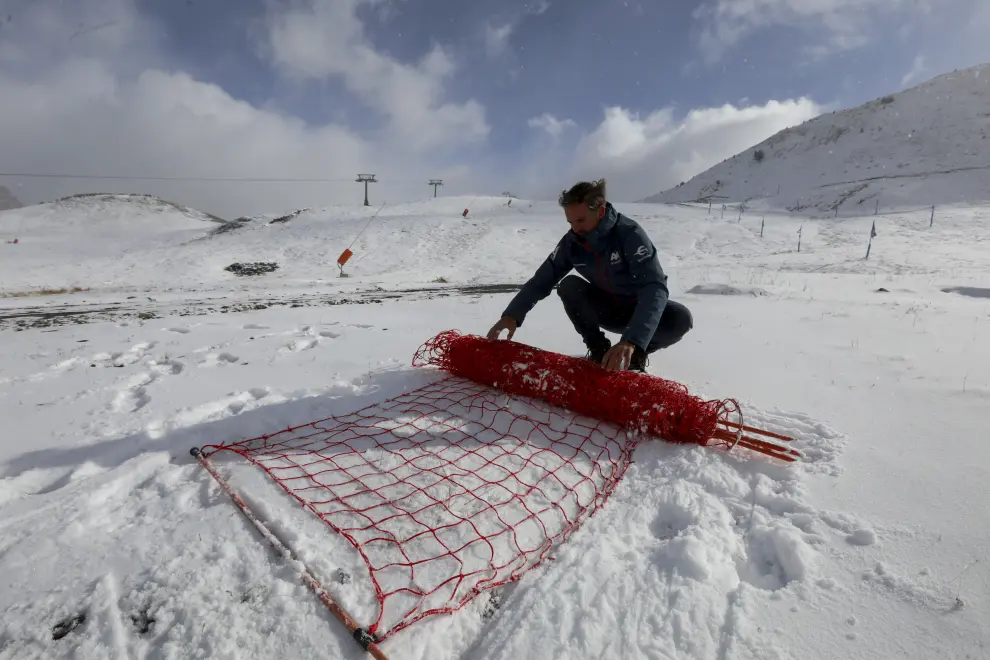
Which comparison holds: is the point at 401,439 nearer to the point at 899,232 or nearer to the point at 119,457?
the point at 119,457

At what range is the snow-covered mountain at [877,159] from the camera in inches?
1086

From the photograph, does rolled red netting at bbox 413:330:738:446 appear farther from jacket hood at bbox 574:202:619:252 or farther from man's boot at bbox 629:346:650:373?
jacket hood at bbox 574:202:619:252

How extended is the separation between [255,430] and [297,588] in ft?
4.39

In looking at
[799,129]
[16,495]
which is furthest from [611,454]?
[799,129]

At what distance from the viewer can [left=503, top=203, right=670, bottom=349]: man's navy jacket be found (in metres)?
2.64

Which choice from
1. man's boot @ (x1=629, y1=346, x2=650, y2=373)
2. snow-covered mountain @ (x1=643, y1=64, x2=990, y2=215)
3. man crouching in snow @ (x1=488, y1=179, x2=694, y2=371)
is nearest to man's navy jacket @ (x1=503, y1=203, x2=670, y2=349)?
man crouching in snow @ (x1=488, y1=179, x2=694, y2=371)

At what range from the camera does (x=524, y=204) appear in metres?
27.3

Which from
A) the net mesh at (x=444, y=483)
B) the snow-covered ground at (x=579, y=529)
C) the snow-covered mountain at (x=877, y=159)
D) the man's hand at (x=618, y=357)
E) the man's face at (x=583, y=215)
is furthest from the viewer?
the snow-covered mountain at (x=877, y=159)

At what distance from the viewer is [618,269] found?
2936 mm

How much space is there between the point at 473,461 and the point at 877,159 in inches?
1799

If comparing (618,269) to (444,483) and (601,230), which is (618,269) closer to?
(601,230)

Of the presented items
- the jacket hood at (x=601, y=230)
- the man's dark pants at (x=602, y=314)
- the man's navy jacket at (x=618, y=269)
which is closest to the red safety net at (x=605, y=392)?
the man's navy jacket at (x=618, y=269)

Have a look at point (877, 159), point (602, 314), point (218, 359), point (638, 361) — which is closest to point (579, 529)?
point (638, 361)

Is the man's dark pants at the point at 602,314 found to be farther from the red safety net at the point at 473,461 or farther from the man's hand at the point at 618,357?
the man's hand at the point at 618,357
